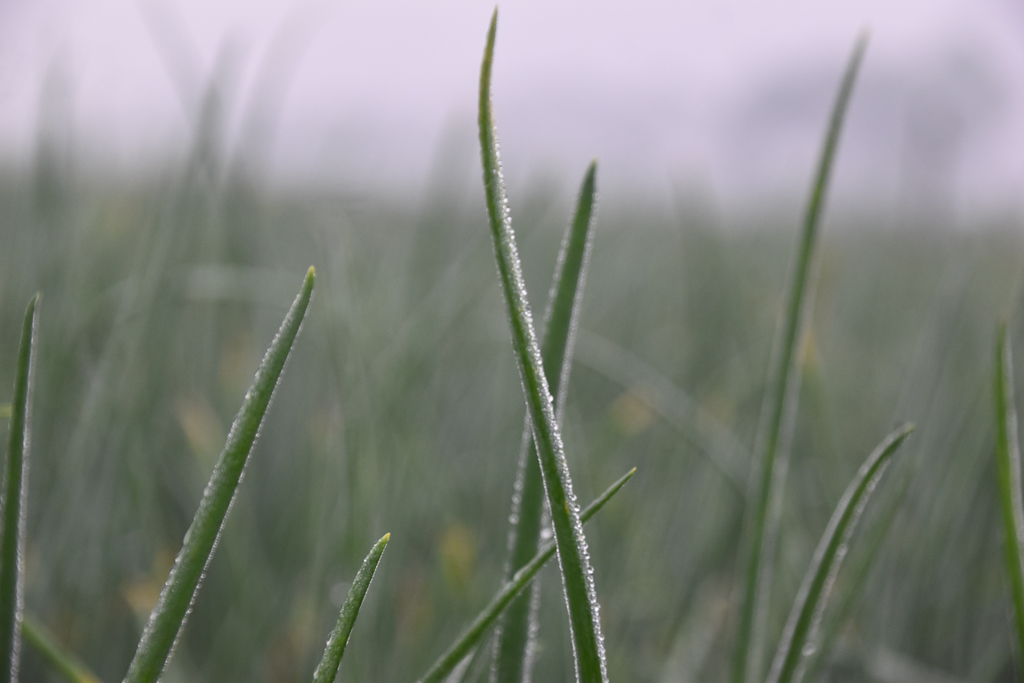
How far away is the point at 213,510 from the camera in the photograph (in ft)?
0.54

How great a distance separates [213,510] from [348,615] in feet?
0.12

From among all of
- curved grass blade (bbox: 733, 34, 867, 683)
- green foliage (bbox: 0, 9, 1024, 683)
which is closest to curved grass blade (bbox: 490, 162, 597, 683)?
green foliage (bbox: 0, 9, 1024, 683)

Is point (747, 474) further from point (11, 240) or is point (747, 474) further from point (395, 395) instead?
point (11, 240)

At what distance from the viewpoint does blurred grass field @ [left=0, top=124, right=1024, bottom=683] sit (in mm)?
438

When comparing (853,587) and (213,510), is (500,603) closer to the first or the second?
(213,510)

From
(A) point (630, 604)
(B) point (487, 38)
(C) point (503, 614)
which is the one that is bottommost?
(A) point (630, 604)

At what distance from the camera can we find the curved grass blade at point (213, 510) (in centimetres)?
16

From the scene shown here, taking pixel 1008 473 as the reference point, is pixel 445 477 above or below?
below

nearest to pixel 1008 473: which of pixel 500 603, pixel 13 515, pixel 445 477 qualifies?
pixel 500 603

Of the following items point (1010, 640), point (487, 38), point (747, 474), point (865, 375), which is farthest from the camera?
point (865, 375)

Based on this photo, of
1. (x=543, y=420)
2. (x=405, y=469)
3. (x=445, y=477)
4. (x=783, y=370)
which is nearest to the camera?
(x=543, y=420)

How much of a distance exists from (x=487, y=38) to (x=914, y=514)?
498 millimetres

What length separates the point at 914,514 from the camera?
528 mm

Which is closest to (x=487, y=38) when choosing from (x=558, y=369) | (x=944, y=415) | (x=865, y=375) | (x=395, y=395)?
(x=558, y=369)
